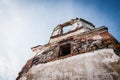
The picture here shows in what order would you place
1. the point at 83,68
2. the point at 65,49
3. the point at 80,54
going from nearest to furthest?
1. the point at 83,68
2. the point at 80,54
3. the point at 65,49

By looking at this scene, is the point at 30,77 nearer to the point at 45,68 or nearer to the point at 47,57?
the point at 45,68

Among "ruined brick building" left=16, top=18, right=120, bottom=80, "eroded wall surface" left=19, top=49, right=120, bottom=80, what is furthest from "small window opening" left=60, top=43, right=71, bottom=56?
"eroded wall surface" left=19, top=49, right=120, bottom=80

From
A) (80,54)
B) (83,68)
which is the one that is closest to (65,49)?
(80,54)

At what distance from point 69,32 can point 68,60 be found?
2702 millimetres

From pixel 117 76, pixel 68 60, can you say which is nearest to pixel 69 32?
pixel 68 60

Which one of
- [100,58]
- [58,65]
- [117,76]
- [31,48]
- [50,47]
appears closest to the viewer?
[117,76]

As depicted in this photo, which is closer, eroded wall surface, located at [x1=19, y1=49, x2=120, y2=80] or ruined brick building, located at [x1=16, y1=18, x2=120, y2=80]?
eroded wall surface, located at [x1=19, y1=49, x2=120, y2=80]

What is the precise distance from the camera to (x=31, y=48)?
7867mm

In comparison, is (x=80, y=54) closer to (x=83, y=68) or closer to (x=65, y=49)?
(x=83, y=68)

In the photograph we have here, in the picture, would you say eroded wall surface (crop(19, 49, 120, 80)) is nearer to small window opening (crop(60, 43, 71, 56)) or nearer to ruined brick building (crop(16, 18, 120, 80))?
ruined brick building (crop(16, 18, 120, 80))

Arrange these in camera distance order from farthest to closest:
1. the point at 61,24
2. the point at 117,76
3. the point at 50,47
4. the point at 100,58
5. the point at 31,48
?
the point at 61,24 → the point at 31,48 → the point at 50,47 → the point at 100,58 → the point at 117,76

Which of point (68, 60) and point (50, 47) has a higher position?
point (50, 47)

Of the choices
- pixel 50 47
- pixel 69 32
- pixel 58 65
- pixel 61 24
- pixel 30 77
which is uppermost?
pixel 61 24

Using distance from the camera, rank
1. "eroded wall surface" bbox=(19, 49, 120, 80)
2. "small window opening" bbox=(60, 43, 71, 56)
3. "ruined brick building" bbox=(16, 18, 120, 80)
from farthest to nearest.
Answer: "small window opening" bbox=(60, 43, 71, 56)
"ruined brick building" bbox=(16, 18, 120, 80)
"eroded wall surface" bbox=(19, 49, 120, 80)
